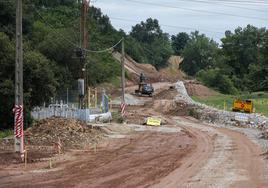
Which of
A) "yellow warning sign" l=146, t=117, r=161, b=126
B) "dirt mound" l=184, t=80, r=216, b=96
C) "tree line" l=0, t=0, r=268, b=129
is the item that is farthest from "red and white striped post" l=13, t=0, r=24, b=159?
"dirt mound" l=184, t=80, r=216, b=96

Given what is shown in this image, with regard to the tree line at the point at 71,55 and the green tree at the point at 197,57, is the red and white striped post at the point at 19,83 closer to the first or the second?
the tree line at the point at 71,55

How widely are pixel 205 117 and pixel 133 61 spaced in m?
90.3

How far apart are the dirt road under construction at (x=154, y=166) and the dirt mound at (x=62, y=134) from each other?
122 cm

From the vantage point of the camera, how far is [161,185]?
20.5 metres

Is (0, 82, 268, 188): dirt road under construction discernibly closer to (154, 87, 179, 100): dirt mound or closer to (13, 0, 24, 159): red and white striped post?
(13, 0, 24, 159): red and white striped post

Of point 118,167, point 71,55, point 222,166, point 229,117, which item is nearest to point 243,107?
point 229,117

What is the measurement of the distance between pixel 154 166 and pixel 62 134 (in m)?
13.1

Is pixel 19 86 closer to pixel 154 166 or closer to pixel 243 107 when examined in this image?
pixel 154 166

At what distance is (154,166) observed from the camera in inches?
1029

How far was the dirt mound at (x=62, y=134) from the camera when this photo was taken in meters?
36.1

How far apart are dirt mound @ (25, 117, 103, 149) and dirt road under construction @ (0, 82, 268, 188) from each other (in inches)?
47.9

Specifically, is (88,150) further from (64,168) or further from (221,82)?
(221,82)

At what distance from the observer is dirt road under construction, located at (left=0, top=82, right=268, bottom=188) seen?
21425 mm

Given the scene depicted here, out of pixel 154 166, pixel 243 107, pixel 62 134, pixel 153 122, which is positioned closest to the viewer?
pixel 154 166
